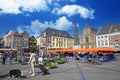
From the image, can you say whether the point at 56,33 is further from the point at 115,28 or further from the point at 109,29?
the point at 115,28

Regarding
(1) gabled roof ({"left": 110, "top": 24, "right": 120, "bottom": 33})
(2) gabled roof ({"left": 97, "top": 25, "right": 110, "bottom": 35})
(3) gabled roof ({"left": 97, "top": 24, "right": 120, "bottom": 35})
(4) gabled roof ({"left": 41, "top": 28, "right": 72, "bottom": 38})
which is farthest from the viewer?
(4) gabled roof ({"left": 41, "top": 28, "right": 72, "bottom": 38})

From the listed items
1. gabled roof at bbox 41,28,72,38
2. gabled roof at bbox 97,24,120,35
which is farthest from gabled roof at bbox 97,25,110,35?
gabled roof at bbox 41,28,72,38

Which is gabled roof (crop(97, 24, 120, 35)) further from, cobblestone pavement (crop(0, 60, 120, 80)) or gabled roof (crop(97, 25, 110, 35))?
cobblestone pavement (crop(0, 60, 120, 80))

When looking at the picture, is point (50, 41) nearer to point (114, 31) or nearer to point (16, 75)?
point (114, 31)

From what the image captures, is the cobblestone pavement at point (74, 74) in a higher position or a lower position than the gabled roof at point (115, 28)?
lower

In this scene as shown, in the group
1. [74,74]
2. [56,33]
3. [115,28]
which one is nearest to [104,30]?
[115,28]

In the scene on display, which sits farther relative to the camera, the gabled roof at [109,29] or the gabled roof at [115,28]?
the gabled roof at [109,29]

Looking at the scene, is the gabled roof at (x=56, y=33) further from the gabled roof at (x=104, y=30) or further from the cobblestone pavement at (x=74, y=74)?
the cobblestone pavement at (x=74, y=74)

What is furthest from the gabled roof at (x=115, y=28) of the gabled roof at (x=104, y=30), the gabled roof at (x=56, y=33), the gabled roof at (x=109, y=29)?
the gabled roof at (x=56, y=33)

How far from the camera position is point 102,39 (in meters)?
58.1

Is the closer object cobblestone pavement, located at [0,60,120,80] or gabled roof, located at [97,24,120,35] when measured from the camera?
cobblestone pavement, located at [0,60,120,80]

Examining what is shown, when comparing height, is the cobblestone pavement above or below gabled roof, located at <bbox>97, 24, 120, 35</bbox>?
below

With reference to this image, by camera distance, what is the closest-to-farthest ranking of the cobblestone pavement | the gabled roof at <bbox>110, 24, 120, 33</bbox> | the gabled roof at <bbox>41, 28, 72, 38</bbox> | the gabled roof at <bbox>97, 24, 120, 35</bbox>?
1. the cobblestone pavement
2. the gabled roof at <bbox>110, 24, 120, 33</bbox>
3. the gabled roof at <bbox>97, 24, 120, 35</bbox>
4. the gabled roof at <bbox>41, 28, 72, 38</bbox>

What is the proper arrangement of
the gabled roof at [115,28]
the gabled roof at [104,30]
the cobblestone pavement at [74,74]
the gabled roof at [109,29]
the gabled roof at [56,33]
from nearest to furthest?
the cobblestone pavement at [74,74], the gabled roof at [115,28], the gabled roof at [109,29], the gabled roof at [104,30], the gabled roof at [56,33]
